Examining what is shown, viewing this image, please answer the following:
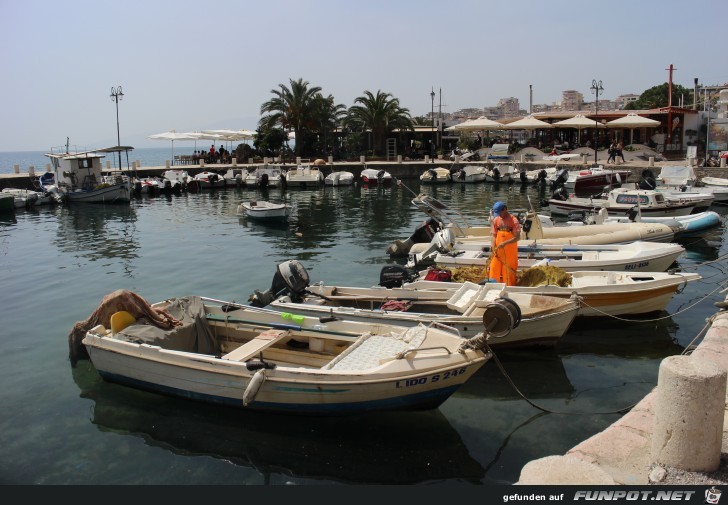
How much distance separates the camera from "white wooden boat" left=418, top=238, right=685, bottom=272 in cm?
1437

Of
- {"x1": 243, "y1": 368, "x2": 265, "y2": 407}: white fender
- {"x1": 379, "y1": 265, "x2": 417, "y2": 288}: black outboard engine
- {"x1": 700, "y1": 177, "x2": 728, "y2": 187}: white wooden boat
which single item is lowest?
{"x1": 243, "y1": 368, "x2": 265, "y2": 407}: white fender

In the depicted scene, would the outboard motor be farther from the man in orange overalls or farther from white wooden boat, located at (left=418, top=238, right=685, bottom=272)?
the man in orange overalls

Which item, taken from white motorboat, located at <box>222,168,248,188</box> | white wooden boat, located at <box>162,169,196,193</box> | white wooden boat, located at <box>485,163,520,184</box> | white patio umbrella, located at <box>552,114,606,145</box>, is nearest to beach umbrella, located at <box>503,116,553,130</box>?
white patio umbrella, located at <box>552,114,606,145</box>

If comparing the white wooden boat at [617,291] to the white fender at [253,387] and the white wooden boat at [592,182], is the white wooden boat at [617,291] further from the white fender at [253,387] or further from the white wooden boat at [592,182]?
the white wooden boat at [592,182]

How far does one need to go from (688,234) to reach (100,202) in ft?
108

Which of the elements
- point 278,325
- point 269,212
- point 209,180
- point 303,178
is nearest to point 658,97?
point 303,178

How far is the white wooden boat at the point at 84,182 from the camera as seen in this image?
125ft

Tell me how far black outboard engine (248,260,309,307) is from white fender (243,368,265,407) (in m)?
3.90

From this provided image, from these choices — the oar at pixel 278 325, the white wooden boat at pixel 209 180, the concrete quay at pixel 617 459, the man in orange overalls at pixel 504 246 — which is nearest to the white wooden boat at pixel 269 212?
the man in orange overalls at pixel 504 246

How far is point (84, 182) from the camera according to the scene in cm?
3934

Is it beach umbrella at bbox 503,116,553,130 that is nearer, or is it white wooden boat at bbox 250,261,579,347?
white wooden boat at bbox 250,261,579,347

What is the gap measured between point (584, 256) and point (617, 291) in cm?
319

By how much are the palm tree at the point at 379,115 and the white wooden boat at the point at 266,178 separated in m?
12.0

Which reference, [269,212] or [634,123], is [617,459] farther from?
[634,123]
